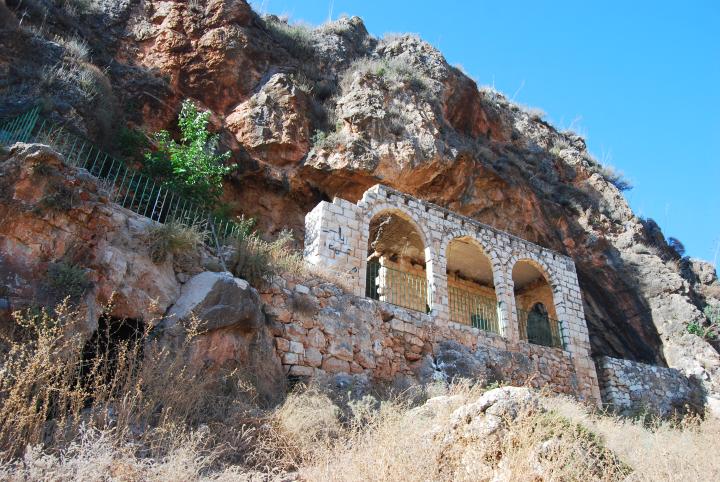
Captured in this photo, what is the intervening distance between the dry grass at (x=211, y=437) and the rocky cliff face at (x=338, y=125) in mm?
7087

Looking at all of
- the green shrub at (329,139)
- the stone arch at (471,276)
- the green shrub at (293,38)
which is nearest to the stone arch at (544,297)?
the stone arch at (471,276)

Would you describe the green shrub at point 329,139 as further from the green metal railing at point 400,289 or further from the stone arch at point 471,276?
the stone arch at point 471,276

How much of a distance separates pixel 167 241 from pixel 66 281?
1.45 metres

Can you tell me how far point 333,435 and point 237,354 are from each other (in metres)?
1.66

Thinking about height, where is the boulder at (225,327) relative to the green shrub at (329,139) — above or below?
below

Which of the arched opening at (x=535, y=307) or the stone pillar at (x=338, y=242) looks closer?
the stone pillar at (x=338, y=242)

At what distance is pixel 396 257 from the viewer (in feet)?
47.2

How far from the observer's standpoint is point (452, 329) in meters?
10.2

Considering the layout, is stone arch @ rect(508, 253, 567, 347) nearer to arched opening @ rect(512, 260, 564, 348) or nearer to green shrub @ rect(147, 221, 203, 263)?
arched opening @ rect(512, 260, 564, 348)

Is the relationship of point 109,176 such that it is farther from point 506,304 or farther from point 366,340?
point 506,304

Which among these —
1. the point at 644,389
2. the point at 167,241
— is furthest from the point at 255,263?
the point at 644,389

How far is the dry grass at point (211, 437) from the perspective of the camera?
3859 millimetres

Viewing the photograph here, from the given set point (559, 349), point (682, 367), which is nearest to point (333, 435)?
point (559, 349)

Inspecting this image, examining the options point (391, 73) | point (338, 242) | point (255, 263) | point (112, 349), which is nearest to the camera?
point (112, 349)
